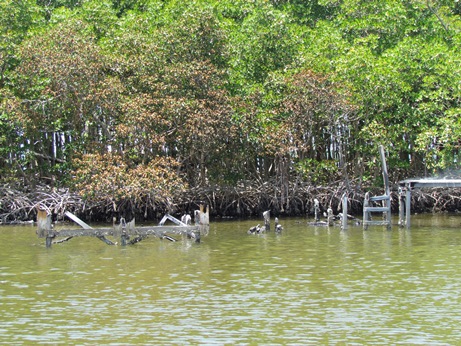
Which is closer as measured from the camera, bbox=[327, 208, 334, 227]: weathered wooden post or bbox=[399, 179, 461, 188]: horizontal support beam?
bbox=[399, 179, 461, 188]: horizontal support beam

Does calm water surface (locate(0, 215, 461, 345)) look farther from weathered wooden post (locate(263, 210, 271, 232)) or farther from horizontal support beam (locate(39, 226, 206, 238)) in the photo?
weathered wooden post (locate(263, 210, 271, 232))

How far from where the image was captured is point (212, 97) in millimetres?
35094

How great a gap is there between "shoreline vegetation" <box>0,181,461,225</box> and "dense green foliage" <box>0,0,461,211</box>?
65 cm

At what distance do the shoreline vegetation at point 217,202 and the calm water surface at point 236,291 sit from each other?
6278 millimetres

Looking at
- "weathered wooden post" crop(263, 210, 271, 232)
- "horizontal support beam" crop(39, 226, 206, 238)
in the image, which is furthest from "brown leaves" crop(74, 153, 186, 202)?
"horizontal support beam" crop(39, 226, 206, 238)

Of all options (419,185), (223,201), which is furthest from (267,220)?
(223,201)

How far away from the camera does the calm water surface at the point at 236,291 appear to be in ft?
47.0

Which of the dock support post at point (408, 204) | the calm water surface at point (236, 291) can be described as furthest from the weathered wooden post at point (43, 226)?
the dock support post at point (408, 204)

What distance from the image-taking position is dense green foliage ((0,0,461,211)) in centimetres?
3425

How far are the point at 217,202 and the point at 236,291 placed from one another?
18950 mm

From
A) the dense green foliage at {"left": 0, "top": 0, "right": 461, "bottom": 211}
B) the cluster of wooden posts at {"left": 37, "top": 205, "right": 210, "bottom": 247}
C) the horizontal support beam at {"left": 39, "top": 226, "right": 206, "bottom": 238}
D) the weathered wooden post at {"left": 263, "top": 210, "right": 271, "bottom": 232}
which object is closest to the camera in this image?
the horizontal support beam at {"left": 39, "top": 226, "right": 206, "bottom": 238}

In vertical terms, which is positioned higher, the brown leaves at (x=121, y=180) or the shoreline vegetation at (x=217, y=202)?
the brown leaves at (x=121, y=180)

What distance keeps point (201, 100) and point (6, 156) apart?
8616mm

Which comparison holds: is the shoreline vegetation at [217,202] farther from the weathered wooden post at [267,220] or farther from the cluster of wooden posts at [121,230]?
the cluster of wooden posts at [121,230]
